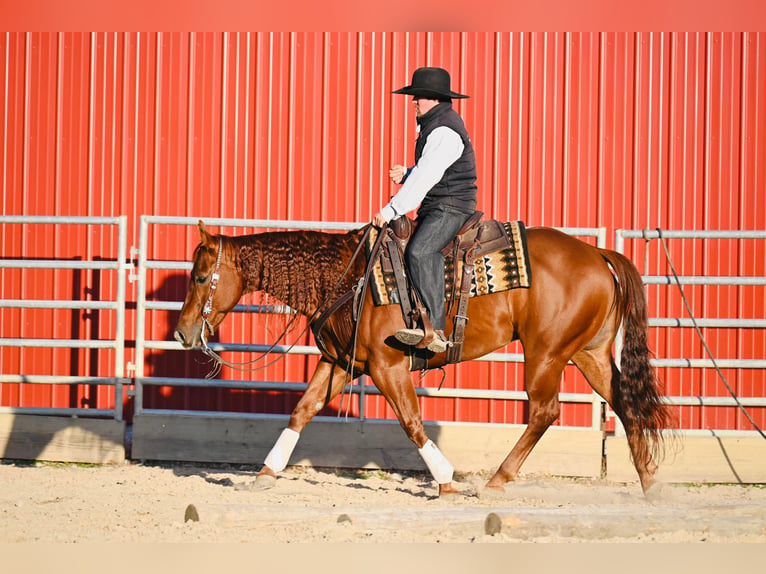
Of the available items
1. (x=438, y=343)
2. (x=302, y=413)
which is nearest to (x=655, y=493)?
(x=438, y=343)

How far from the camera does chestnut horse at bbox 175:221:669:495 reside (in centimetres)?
629

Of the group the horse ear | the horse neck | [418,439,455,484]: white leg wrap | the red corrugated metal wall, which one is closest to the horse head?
the horse ear

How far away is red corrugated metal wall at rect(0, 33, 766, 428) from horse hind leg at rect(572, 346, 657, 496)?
2.32 meters

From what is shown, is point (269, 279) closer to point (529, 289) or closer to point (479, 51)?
point (529, 289)

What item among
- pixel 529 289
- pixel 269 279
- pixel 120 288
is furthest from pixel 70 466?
pixel 529 289

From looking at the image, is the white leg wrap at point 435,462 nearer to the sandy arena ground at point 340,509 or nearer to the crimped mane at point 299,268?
the sandy arena ground at point 340,509

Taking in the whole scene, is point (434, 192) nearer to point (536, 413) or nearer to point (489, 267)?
point (489, 267)

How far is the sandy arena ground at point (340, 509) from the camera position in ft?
16.2

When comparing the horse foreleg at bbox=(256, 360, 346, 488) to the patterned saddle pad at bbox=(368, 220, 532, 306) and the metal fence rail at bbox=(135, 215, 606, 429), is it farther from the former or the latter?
the metal fence rail at bbox=(135, 215, 606, 429)

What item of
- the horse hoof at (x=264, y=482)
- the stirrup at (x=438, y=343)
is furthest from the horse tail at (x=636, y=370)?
the horse hoof at (x=264, y=482)

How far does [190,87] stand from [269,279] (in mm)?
3892

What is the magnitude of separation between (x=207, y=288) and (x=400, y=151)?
3454mm

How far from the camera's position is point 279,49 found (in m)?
9.52

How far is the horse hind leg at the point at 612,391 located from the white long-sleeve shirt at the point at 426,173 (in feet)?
5.74
